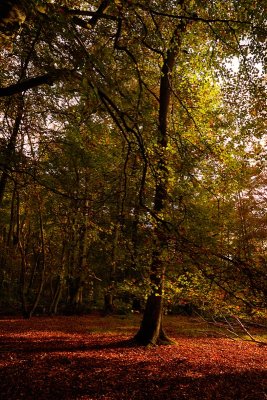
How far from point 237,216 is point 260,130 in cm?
1138

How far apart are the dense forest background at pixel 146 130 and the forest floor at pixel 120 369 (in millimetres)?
1252

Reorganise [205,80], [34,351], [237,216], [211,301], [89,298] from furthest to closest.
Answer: [89,298]
[237,216]
[205,80]
[34,351]
[211,301]

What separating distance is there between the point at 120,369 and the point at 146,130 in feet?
20.1

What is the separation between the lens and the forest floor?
655cm

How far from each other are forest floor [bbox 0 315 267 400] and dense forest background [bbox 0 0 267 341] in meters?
1.25

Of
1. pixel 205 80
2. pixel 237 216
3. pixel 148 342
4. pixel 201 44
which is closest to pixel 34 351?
pixel 148 342

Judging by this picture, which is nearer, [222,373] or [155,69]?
[222,373]

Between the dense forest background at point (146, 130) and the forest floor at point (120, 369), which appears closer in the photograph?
the dense forest background at point (146, 130)

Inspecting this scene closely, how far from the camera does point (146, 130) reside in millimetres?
5926

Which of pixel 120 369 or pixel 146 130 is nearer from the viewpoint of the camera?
pixel 146 130

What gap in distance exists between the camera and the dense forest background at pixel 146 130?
155 inches

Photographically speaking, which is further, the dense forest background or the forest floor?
the forest floor

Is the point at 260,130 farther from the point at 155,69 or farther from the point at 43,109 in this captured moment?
the point at 43,109

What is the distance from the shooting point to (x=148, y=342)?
1113 cm
